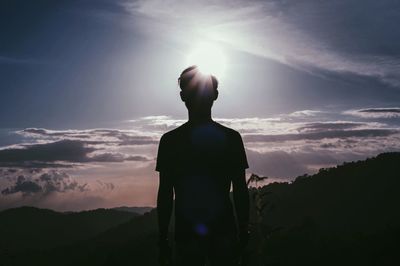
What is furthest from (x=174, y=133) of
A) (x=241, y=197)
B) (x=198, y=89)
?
(x=241, y=197)

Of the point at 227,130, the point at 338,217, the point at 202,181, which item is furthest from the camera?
the point at 338,217

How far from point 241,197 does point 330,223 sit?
4916 cm

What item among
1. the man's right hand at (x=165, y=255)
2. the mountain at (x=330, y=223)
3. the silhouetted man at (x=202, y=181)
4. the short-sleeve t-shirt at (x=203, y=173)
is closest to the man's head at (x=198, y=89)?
the silhouetted man at (x=202, y=181)

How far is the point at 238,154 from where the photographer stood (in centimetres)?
562

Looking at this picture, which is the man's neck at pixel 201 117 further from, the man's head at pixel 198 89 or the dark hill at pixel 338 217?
the dark hill at pixel 338 217

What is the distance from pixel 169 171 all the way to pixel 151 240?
51.2 m

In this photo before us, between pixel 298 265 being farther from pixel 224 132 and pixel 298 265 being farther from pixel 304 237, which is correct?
pixel 224 132

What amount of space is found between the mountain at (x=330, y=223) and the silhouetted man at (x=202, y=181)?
1452cm

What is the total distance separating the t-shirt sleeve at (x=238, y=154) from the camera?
559 centimetres

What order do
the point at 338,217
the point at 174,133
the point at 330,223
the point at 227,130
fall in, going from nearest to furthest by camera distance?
1. the point at 227,130
2. the point at 174,133
3. the point at 330,223
4. the point at 338,217

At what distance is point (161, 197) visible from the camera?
580cm

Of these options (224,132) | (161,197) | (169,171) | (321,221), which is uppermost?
(224,132)

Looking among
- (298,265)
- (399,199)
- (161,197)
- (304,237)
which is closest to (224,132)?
(161,197)

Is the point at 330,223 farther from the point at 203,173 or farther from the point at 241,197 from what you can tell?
the point at 203,173
